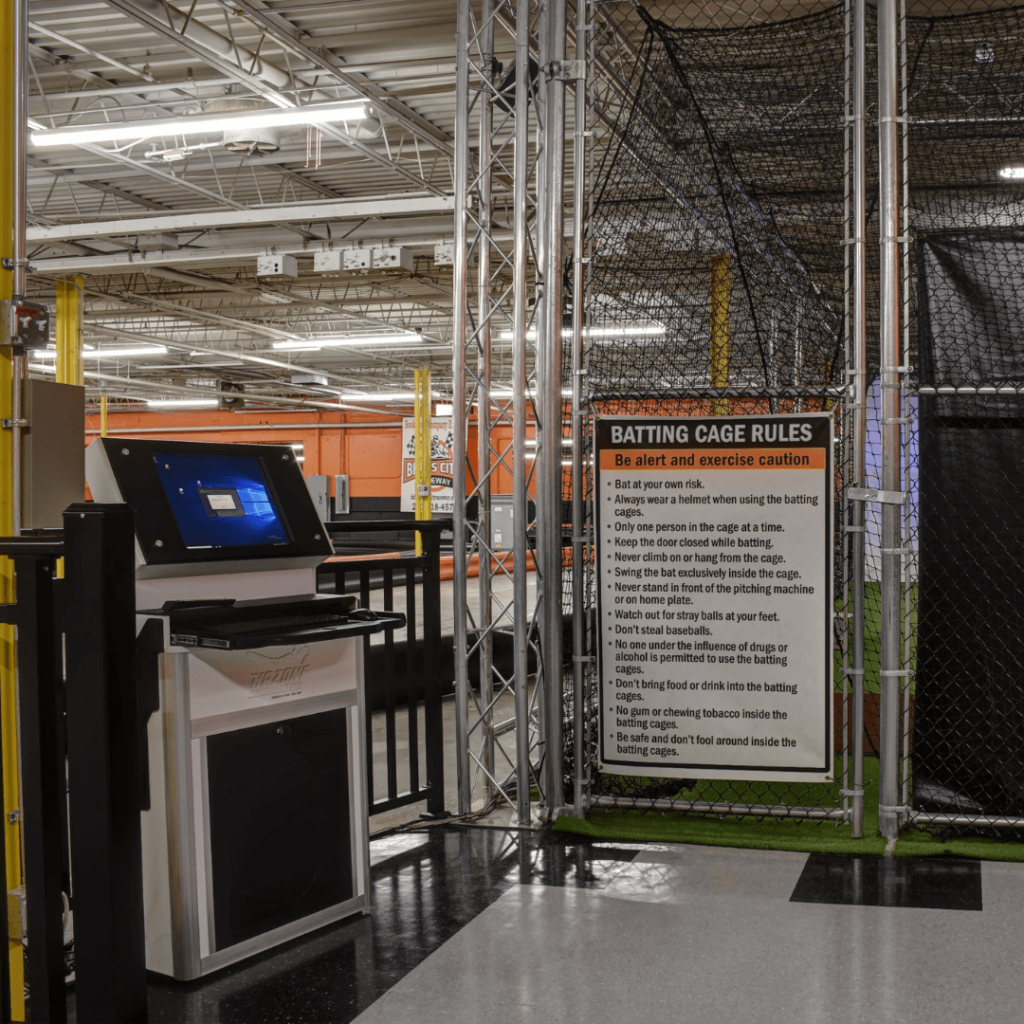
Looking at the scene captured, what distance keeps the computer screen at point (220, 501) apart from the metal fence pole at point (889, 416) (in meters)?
2.18

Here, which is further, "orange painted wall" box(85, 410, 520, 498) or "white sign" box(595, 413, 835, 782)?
"orange painted wall" box(85, 410, 520, 498)

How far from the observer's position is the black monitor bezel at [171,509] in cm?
296

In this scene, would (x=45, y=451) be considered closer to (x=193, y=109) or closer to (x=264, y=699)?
(x=264, y=699)

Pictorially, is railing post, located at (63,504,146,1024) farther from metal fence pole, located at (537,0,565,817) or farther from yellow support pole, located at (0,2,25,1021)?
metal fence pole, located at (537,0,565,817)

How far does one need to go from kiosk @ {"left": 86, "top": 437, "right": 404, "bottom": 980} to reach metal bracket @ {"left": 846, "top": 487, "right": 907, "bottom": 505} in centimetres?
178

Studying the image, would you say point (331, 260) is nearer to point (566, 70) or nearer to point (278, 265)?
point (278, 265)

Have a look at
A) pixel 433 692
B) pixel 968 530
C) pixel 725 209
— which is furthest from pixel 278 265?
pixel 968 530

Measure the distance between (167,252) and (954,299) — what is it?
37.5ft

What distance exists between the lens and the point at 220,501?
3.22 m

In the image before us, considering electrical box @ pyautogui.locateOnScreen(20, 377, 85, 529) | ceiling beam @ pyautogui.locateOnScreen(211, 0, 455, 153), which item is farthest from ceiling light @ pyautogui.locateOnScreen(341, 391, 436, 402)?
electrical box @ pyautogui.locateOnScreen(20, 377, 85, 529)

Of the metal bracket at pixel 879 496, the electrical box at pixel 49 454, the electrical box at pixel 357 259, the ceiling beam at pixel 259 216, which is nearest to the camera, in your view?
the electrical box at pixel 49 454

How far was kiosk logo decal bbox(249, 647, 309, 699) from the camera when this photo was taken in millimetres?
3066

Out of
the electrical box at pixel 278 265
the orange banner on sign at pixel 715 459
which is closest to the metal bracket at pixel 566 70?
the orange banner on sign at pixel 715 459

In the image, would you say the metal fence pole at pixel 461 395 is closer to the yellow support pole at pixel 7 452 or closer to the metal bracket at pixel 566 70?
the metal bracket at pixel 566 70
